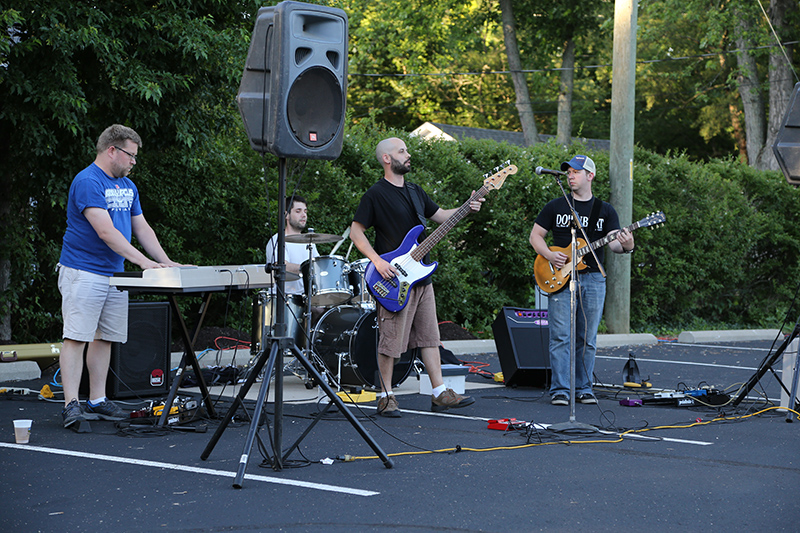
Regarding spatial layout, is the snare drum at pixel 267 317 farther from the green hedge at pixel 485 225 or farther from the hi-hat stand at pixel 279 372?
the hi-hat stand at pixel 279 372

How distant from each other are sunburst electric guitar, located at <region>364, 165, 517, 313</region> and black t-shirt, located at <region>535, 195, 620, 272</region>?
1076 mm

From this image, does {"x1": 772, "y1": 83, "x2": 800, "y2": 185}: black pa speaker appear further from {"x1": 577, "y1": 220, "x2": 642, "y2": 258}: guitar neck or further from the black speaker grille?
the black speaker grille

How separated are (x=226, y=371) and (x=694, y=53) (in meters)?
33.3

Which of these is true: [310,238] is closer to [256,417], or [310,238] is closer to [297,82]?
[297,82]

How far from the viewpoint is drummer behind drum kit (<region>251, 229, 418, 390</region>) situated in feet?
25.3

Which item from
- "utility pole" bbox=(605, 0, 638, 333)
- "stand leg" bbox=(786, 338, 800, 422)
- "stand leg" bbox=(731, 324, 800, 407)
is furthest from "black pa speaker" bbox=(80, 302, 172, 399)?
"utility pole" bbox=(605, 0, 638, 333)

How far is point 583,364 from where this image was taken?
767 cm

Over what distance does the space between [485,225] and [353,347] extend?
17.5 ft

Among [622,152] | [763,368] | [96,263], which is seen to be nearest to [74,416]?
[96,263]

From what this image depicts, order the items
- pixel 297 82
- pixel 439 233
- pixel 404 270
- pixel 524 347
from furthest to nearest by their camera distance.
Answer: pixel 524 347
pixel 439 233
pixel 404 270
pixel 297 82

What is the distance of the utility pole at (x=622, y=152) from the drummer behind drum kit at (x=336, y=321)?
569 cm

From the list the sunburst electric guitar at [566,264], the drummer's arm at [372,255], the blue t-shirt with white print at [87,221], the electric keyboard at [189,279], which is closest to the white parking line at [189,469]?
the electric keyboard at [189,279]

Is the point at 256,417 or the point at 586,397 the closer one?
the point at 256,417

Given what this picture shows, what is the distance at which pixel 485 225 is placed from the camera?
1261cm
